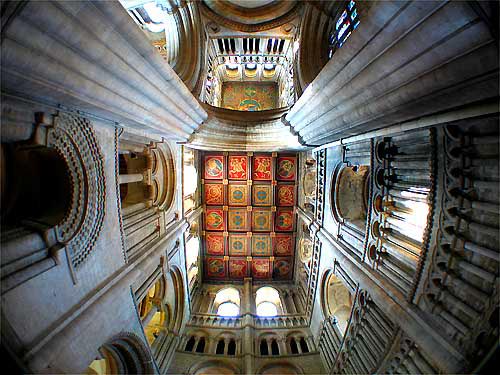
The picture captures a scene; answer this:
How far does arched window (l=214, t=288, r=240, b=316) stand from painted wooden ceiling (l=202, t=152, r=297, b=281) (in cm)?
59

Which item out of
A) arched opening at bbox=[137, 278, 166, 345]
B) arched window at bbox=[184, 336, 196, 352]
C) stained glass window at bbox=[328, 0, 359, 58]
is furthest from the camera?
arched window at bbox=[184, 336, 196, 352]

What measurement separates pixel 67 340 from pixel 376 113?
5.02m

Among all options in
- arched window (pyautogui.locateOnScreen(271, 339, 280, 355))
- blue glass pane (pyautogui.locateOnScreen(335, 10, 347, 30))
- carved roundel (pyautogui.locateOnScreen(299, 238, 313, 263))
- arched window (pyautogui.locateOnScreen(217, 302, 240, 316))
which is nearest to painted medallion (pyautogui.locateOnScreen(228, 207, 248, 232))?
carved roundel (pyautogui.locateOnScreen(299, 238, 313, 263))

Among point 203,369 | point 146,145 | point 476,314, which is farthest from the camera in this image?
point 203,369

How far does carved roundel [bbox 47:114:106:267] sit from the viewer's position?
277 cm

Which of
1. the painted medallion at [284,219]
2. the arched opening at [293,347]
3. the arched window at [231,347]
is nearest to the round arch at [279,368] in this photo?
the arched opening at [293,347]

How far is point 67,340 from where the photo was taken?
2643mm

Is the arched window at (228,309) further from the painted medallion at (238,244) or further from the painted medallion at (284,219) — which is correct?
the painted medallion at (284,219)

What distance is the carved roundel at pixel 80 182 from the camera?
277 centimetres

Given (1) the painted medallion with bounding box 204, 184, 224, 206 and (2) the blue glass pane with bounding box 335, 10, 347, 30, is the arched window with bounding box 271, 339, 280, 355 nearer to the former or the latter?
(1) the painted medallion with bounding box 204, 184, 224, 206

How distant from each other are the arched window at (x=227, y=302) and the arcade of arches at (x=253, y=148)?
1.69m

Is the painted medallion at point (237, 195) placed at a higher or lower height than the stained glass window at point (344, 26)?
lower

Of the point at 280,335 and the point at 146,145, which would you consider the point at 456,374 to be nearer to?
the point at 280,335

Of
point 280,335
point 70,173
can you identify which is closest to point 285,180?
point 280,335
